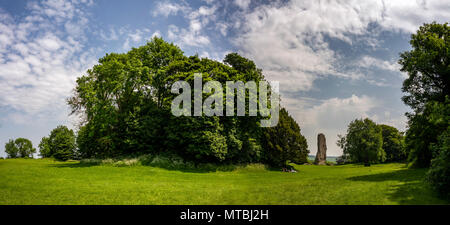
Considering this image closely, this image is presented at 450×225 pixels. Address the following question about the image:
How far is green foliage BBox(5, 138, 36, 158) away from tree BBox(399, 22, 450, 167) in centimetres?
11242

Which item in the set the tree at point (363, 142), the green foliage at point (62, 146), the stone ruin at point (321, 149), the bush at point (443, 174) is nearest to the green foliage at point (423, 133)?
the bush at point (443, 174)

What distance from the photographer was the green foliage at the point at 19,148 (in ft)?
289

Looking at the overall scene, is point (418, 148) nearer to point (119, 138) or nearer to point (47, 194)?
point (47, 194)

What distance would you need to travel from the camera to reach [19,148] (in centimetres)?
9025

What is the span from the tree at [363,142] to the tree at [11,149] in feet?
348

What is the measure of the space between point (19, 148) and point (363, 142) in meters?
110

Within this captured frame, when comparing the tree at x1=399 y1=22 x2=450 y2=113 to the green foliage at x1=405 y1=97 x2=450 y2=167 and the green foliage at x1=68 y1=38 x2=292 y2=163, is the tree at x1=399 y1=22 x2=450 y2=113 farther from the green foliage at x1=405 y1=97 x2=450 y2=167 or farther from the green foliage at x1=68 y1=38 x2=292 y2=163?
the green foliage at x1=68 y1=38 x2=292 y2=163

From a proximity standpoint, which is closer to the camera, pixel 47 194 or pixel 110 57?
pixel 47 194

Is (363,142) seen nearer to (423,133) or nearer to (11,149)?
(423,133)

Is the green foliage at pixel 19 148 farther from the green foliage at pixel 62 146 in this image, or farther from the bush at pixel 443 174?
the bush at pixel 443 174
